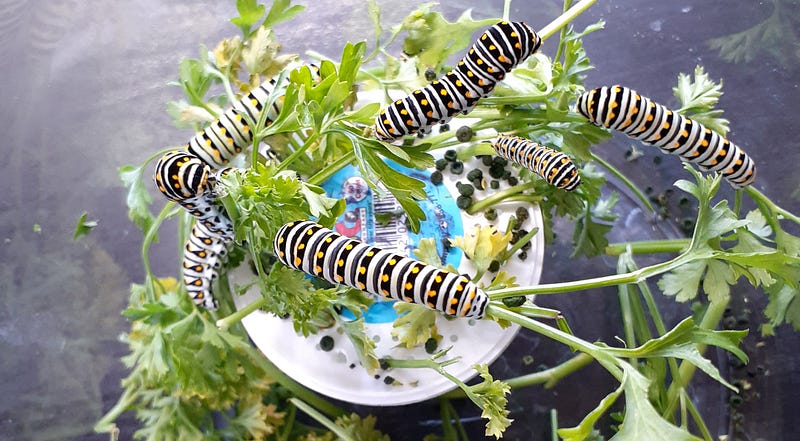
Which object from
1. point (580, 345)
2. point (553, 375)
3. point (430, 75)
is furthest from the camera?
point (553, 375)

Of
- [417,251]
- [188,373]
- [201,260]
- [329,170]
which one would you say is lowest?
[188,373]

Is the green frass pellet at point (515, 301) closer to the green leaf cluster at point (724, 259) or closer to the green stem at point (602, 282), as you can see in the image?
the green stem at point (602, 282)

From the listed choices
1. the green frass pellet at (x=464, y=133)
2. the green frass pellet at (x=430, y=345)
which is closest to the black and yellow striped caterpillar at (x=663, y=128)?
the green frass pellet at (x=464, y=133)

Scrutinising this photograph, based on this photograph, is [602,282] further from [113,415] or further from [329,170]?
[113,415]

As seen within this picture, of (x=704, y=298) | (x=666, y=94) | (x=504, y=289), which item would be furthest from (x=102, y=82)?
(x=704, y=298)

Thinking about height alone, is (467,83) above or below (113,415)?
above

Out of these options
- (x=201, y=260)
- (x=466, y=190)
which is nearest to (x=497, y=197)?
(x=466, y=190)
